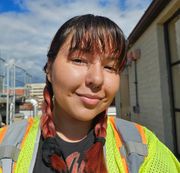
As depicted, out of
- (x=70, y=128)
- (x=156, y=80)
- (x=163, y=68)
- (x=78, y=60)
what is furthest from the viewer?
(x=156, y=80)

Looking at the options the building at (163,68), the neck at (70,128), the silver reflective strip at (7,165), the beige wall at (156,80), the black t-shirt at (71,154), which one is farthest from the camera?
the beige wall at (156,80)

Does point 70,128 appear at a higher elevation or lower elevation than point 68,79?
lower

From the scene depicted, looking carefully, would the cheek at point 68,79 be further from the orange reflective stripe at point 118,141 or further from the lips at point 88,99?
the orange reflective stripe at point 118,141

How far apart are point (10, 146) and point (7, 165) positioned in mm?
77

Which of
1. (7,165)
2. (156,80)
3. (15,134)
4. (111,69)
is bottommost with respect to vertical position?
(7,165)

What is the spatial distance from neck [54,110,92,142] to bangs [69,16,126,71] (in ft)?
1.04

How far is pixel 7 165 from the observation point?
3.48 feet

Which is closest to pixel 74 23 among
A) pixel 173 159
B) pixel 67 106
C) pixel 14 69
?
pixel 67 106

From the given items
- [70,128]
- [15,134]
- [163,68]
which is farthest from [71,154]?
[163,68]

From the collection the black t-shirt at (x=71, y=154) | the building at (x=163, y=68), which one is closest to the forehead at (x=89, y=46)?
the black t-shirt at (x=71, y=154)

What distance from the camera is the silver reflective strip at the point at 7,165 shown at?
105 cm

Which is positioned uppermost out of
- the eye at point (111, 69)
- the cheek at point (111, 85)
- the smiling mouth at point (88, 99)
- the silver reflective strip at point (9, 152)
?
the eye at point (111, 69)

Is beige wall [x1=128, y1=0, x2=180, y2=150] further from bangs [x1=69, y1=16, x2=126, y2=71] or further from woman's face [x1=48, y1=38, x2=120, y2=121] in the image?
woman's face [x1=48, y1=38, x2=120, y2=121]

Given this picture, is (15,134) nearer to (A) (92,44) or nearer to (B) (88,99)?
(B) (88,99)
